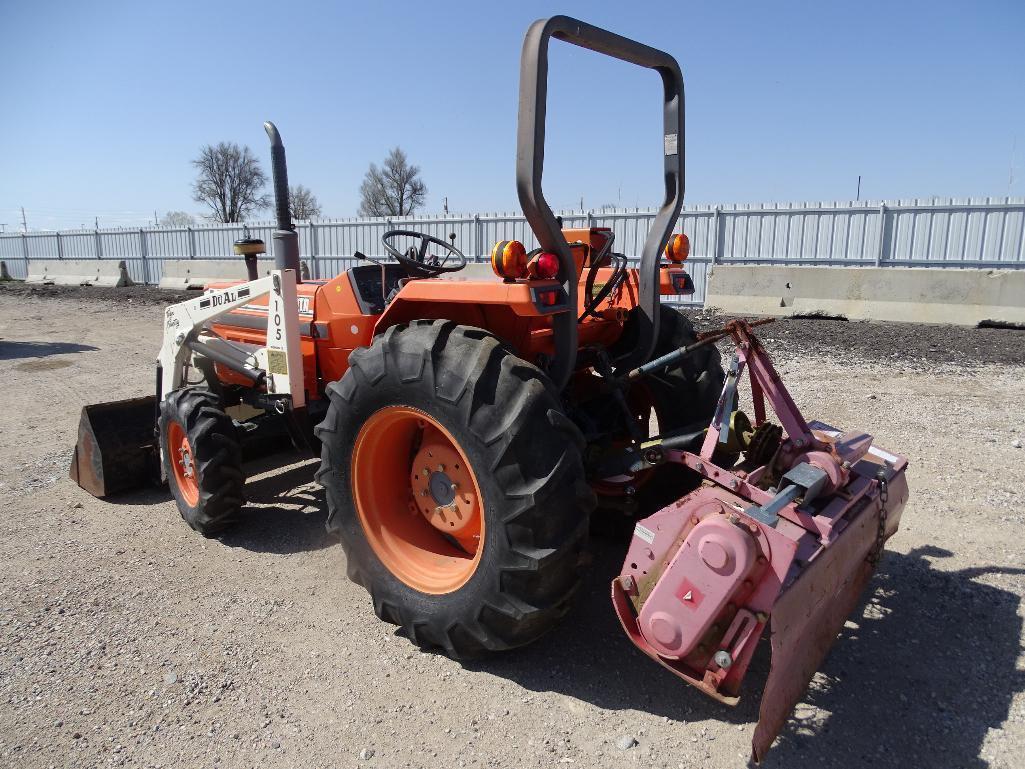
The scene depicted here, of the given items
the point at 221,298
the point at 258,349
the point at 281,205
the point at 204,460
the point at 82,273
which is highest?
the point at 281,205

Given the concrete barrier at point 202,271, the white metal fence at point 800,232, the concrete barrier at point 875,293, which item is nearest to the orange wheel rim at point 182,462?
the concrete barrier at point 875,293

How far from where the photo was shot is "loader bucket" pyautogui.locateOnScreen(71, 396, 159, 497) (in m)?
4.31

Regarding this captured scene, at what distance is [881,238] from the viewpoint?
12.0 metres

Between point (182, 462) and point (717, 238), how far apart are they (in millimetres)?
11415

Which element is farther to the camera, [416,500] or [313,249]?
[313,249]

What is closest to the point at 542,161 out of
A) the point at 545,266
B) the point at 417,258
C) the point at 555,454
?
the point at 545,266

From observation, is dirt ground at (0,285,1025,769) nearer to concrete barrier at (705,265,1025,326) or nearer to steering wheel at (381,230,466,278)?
steering wheel at (381,230,466,278)

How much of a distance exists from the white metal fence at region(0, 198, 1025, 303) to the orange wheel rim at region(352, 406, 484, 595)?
10.9 meters

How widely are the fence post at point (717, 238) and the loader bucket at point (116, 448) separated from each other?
36.5 feet

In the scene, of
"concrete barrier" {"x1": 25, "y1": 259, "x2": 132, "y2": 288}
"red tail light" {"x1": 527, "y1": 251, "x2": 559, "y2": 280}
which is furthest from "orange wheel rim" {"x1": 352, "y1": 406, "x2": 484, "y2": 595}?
"concrete barrier" {"x1": 25, "y1": 259, "x2": 132, "y2": 288}

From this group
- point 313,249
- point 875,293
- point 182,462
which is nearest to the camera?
point 182,462

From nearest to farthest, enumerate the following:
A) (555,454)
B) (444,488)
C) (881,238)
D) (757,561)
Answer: (757,561), (555,454), (444,488), (881,238)

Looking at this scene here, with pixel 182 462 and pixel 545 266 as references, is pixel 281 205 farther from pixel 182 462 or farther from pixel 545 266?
pixel 545 266

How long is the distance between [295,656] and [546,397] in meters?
1.49
